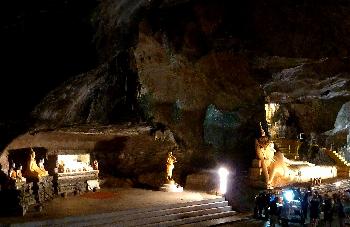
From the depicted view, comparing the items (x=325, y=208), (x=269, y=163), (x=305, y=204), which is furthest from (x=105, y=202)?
(x=325, y=208)

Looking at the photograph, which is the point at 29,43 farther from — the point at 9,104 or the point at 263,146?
the point at 263,146

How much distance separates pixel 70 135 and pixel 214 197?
7.69 meters

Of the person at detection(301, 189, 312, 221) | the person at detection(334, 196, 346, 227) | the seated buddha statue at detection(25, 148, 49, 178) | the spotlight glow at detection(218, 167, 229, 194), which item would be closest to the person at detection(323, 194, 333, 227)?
the person at detection(334, 196, 346, 227)

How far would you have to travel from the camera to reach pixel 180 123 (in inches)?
711

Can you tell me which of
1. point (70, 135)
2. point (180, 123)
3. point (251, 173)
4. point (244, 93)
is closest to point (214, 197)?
point (251, 173)

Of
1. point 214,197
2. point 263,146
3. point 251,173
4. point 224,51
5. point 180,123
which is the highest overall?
point 224,51

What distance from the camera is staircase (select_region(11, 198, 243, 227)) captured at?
11.4 metres

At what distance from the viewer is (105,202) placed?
1449cm

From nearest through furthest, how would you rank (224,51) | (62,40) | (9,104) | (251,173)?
(62,40), (9,104), (224,51), (251,173)

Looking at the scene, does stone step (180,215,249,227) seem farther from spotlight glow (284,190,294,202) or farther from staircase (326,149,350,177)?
staircase (326,149,350,177)

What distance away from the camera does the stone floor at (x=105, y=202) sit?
1208cm

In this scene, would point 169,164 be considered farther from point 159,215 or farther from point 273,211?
point 273,211

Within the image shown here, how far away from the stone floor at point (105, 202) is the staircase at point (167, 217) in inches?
21.2

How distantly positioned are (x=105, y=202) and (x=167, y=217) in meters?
3.20
